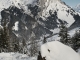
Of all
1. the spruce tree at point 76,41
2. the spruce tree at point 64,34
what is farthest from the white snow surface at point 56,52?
the spruce tree at point 64,34

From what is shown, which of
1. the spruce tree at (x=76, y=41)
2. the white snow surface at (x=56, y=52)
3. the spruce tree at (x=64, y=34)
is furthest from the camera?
the spruce tree at (x=64, y=34)

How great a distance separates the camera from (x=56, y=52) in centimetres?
819

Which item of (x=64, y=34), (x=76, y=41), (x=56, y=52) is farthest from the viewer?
(x=64, y=34)

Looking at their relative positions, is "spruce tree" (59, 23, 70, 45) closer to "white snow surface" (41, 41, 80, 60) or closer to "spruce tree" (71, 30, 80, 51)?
"spruce tree" (71, 30, 80, 51)

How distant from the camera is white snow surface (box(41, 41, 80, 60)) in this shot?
26.7ft

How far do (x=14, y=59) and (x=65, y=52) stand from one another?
33.1 feet

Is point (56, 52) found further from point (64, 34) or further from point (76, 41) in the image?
point (64, 34)

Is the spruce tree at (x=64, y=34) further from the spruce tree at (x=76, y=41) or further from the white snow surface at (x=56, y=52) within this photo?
the white snow surface at (x=56, y=52)

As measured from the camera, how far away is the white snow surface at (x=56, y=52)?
8.13m

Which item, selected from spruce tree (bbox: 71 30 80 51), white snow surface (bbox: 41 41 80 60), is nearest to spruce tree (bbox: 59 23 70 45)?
spruce tree (bbox: 71 30 80 51)

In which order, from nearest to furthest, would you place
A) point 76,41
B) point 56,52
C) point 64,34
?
point 56,52 → point 76,41 → point 64,34

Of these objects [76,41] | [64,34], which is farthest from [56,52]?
[64,34]

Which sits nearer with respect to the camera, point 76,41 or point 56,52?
point 56,52

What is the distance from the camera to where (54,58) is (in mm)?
8125
